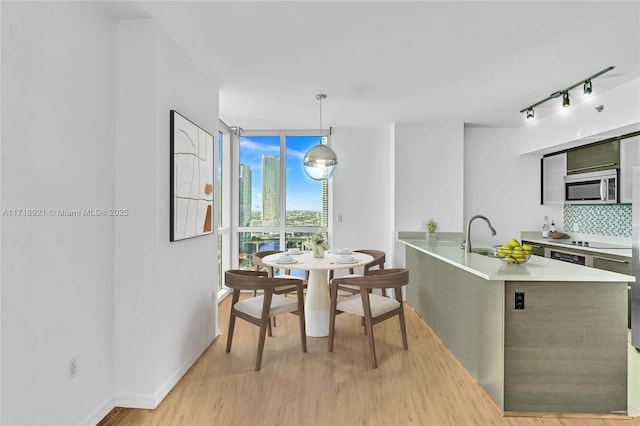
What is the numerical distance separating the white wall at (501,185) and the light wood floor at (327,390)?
2403 millimetres

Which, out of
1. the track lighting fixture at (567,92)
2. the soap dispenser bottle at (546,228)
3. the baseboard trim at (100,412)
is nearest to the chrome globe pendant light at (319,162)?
the track lighting fixture at (567,92)

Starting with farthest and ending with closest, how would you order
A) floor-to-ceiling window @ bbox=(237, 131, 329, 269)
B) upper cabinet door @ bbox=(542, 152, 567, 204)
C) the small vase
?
floor-to-ceiling window @ bbox=(237, 131, 329, 269) → upper cabinet door @ bbox=(542, 152, 567, 204) → the small vase

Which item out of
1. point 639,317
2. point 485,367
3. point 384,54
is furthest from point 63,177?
point 639,317

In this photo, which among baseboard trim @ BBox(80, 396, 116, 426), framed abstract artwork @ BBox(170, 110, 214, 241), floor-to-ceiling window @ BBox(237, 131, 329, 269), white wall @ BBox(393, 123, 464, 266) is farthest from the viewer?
floor-to-ceiling window @ BBox(237, 131, 329, 269)

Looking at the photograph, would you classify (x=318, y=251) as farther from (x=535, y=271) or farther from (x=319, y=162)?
(x=535, y=271)

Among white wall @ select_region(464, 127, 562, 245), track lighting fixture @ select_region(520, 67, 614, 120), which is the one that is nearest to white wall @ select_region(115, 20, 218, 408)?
track lighting fixture @ select_region(520, 67, 614, 120)

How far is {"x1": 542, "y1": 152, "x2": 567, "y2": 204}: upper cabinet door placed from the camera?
4668mm

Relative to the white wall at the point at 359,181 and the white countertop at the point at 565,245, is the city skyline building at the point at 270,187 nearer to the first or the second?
the white wall at the point at 359,181

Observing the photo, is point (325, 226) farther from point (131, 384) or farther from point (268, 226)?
point (131, 384)

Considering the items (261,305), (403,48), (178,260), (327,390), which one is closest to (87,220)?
(178,260)

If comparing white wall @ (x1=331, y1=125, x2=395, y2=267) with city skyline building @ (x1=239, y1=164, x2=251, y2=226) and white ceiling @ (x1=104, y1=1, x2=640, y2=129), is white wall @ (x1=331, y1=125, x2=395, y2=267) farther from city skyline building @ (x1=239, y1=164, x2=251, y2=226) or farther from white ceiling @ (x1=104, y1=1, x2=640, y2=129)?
city skyline building @ (x1=239, y1=164, x2=251, y2=226)

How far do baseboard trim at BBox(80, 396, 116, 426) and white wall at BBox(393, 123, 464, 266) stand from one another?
12.0 feet

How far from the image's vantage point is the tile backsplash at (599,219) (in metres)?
4.06

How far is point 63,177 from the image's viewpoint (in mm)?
1821
